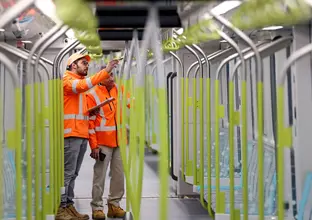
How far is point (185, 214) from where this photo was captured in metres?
6.17

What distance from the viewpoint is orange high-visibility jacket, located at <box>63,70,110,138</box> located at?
18.5ft

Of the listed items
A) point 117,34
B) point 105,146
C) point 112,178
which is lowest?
point 112,178

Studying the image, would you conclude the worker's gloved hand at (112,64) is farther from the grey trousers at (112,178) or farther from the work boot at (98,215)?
the work boot at (98,215)

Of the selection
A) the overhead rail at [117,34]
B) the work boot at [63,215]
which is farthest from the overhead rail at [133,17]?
the work boot at [63,215]

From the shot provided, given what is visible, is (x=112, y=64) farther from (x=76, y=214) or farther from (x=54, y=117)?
(x=76, y=214)

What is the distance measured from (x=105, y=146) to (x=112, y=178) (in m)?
0.38

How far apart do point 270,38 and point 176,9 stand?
2.03 meters

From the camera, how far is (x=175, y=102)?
7.29m

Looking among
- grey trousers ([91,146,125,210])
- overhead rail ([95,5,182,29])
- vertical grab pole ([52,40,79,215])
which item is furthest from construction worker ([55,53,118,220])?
overhead rail ([95,5,182,29])

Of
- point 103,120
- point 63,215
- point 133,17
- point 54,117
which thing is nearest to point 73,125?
point 103,120

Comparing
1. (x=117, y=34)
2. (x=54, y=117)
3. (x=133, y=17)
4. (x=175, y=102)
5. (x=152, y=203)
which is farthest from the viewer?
(x=175, y=102)

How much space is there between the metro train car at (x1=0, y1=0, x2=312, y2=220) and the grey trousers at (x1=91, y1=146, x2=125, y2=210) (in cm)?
9

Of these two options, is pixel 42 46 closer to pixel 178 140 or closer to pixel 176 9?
pixel 176 9

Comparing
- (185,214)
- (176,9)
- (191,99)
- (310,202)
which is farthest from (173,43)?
(176,9)
